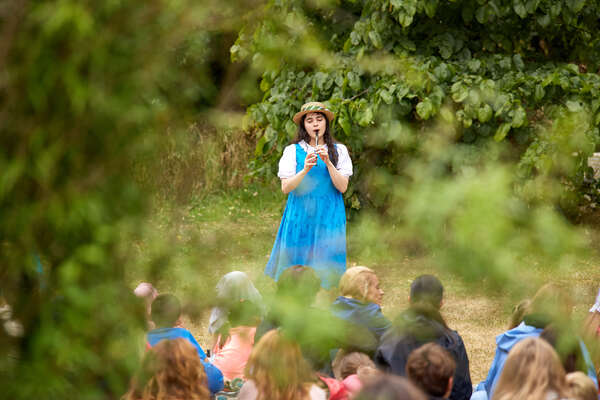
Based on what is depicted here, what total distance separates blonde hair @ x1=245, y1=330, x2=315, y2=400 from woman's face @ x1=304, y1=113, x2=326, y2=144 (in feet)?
9.70

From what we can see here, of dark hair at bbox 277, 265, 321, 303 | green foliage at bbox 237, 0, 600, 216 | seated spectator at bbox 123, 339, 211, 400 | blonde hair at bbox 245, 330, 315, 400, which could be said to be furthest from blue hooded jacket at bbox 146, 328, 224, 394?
green foliage at bbox 237, 0, 600, 216

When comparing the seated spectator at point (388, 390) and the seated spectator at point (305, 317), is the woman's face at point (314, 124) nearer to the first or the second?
the seated spectator at point (388, 390)

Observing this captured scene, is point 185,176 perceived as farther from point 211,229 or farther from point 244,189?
point 244,189

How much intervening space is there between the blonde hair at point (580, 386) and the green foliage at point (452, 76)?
12.0ft

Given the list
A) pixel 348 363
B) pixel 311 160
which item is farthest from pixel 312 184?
pixel 348 363

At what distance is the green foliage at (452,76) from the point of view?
6.76m

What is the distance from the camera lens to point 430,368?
270cm

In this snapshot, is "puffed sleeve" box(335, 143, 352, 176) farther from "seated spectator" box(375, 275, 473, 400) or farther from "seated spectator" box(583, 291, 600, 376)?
"seated spectator" box(583, 291, 600, 376)

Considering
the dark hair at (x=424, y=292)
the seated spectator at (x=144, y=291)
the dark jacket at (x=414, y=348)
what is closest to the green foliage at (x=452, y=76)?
the dark jacket at (x=414, y=348)

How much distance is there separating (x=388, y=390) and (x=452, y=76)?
5.81 m

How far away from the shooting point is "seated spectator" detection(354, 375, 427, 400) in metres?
1.61

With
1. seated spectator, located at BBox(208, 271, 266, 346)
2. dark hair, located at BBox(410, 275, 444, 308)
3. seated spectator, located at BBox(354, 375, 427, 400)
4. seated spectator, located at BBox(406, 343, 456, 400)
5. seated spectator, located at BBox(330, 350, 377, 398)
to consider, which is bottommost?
seated spectator, located at BBox(330, 350, 377, 398)

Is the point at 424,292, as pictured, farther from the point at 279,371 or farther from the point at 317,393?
the point at 279,371

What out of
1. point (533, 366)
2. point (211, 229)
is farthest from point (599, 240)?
point (533, 366)
